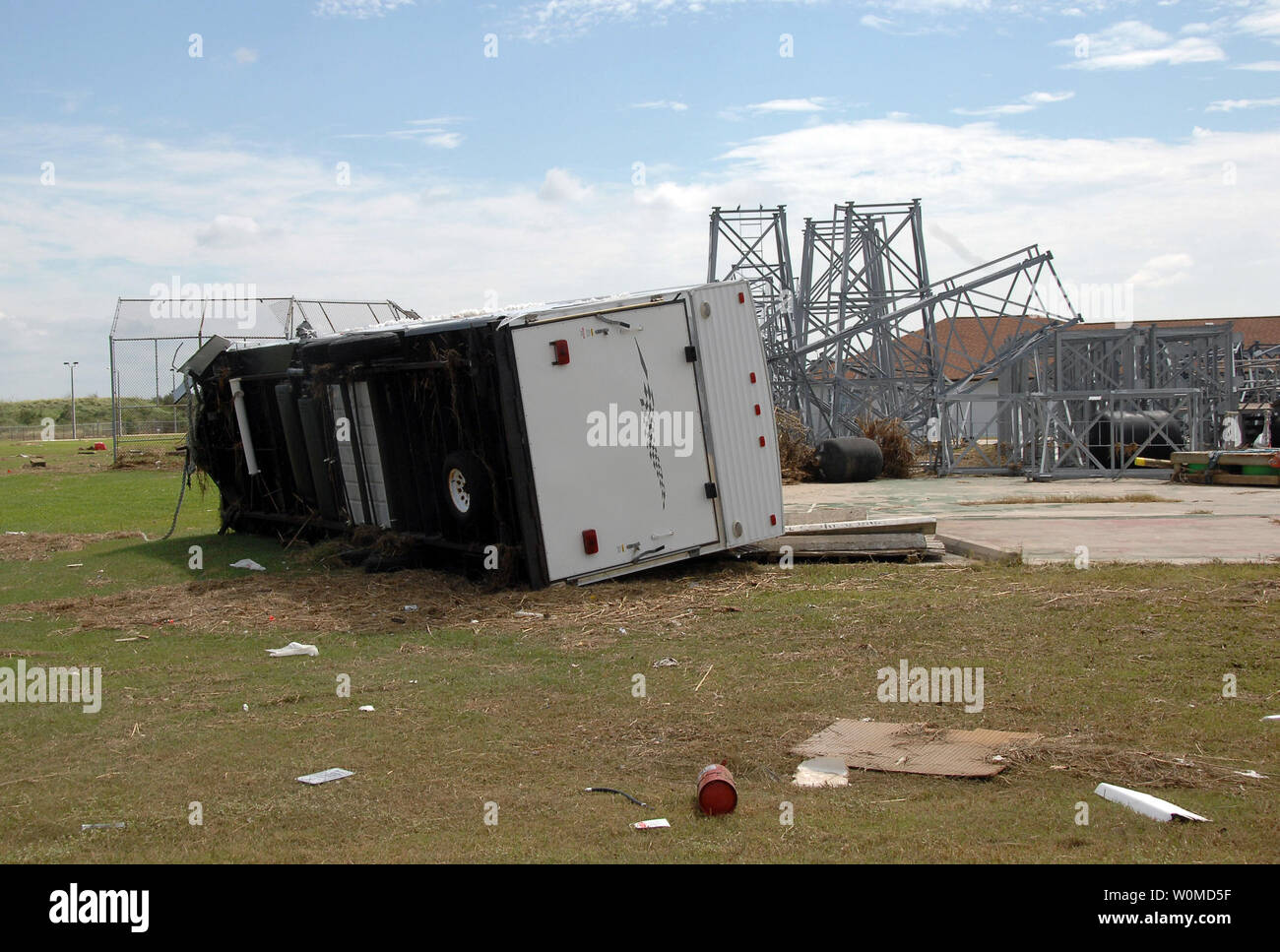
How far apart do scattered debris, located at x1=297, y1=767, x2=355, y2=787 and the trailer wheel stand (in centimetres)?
572

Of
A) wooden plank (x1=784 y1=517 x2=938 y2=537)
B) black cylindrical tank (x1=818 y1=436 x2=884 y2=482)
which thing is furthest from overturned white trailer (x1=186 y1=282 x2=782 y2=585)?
black cylindrical tank (x1=818 y1=436 x2=884 y2=482)

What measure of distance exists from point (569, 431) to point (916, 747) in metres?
5.61

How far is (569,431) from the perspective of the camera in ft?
35.9

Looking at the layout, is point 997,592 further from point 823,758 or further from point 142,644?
point 142,644

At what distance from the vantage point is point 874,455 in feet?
93.1

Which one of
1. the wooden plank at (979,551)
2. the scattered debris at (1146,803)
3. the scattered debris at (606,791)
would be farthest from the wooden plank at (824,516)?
the scattered debris at (1146,803)

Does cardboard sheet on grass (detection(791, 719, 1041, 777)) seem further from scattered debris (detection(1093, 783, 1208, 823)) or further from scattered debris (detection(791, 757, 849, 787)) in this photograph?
scattered debris (detection(1093, 783, 1208, 823))

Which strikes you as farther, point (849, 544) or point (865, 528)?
point (865, 528)

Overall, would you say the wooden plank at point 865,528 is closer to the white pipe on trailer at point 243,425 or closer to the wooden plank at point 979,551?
the wooden plank at point 979,551

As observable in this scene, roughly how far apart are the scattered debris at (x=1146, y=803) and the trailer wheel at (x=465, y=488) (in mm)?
Result: 7419

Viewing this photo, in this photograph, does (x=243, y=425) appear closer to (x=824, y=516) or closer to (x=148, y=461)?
(x=824, y=516)

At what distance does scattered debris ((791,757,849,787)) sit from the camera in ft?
18.5

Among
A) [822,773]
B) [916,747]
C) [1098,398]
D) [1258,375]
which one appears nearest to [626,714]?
[822,773]
